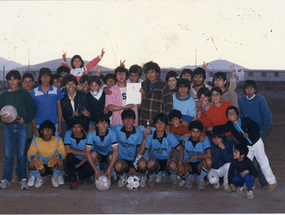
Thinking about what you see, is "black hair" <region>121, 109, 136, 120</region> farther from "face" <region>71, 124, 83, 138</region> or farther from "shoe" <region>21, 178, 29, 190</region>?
"shoe" <region>21, 178, 29, 190</region>

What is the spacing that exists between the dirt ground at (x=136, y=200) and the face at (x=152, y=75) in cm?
198

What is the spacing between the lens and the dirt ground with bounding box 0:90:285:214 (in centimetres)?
429

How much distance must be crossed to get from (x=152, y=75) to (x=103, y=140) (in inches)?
60.5

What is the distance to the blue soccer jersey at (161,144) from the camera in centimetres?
550

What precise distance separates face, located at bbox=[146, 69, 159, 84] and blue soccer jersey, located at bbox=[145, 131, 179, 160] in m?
1.03

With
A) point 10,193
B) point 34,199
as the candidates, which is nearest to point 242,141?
point 34,199

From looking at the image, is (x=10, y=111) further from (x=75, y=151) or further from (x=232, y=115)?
(x=232, y=115)

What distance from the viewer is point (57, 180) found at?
5469mm

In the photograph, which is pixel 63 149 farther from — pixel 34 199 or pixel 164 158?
pixel 164 158

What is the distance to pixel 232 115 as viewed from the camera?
17.2ft

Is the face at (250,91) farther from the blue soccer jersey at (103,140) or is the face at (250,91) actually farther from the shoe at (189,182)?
the blue soccer jersey at (103,140)

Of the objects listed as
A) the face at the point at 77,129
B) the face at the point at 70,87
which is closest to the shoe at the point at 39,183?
the face at the point at 77,129

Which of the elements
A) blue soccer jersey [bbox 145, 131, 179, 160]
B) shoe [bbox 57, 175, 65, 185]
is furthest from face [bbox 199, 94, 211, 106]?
shoe [bbox 57, 175, 65, 185]

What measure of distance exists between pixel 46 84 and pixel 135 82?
172cm
